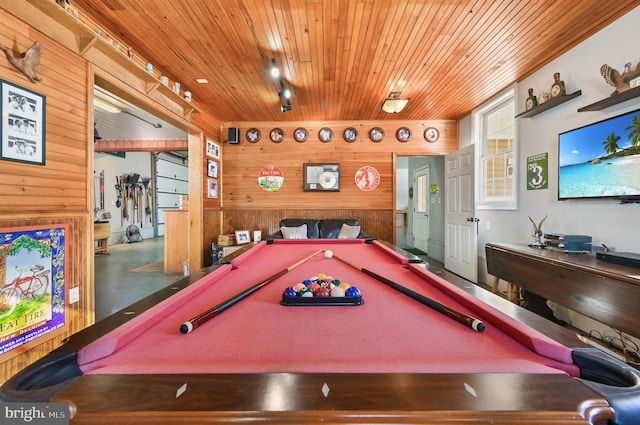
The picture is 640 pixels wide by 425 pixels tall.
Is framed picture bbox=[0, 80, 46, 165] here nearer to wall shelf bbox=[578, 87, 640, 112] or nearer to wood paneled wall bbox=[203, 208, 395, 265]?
wood paneled wall bbox=[203, 208, 395, 265]

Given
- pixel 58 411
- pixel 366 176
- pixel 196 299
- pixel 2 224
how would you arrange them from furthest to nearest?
pixel 366 176
pixel 2 224
pixel 196 299
pixel 58 411

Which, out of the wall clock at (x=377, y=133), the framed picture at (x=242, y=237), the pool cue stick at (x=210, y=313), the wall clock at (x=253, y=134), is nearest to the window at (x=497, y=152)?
the wall clock at (x=377, y=133)

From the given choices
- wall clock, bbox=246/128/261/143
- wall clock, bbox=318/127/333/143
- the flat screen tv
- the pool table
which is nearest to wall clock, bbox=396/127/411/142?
wall clock, bbox=318/127/333/143

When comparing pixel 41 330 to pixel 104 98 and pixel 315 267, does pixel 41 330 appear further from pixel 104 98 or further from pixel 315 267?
pixel 104 98

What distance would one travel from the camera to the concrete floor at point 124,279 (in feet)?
10.1

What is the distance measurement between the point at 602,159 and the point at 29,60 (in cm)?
418

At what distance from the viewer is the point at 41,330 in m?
1.71

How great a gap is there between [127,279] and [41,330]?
8.70 ft

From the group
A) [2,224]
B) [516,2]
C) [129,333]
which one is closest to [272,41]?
[516,2]

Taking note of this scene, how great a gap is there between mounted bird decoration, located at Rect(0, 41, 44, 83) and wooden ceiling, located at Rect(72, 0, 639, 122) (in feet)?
2.08

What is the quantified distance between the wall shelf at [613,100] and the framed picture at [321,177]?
126 inches

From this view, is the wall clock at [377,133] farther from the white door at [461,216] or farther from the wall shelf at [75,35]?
the wall shelf at [75,35]

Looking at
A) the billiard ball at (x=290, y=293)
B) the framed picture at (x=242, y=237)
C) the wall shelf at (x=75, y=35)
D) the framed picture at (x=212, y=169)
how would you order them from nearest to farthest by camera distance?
1. the billiard ball at (x=290, y=293)
2. the wall shelf at (x=75, y=35)
3. the framed picture at (x=212, y=169)
4. the framed picture at (x=242, y=237)

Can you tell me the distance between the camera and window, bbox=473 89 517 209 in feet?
11.5
